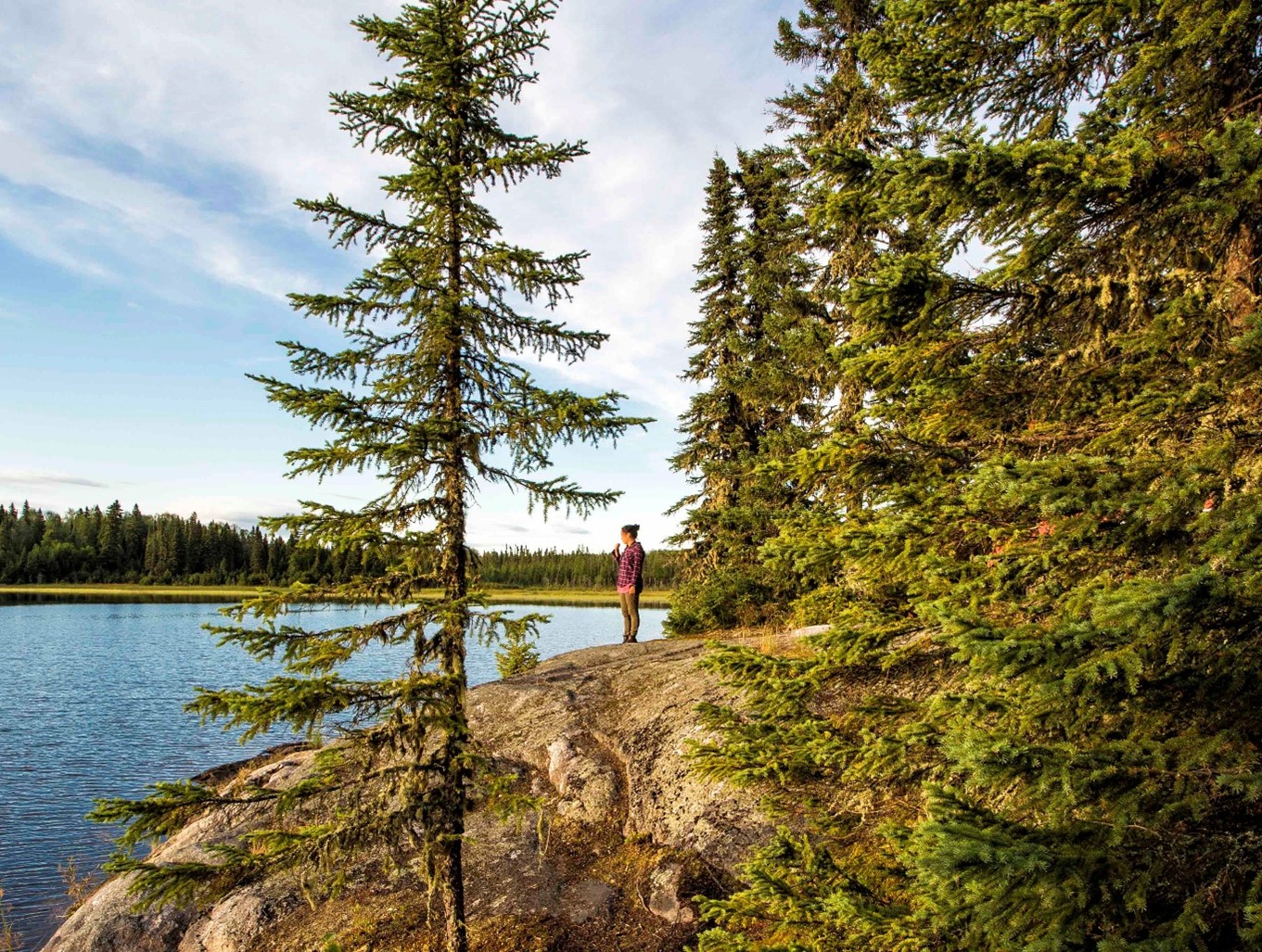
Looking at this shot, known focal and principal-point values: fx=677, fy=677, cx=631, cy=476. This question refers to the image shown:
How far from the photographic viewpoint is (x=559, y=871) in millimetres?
8500

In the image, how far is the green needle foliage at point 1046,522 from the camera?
2811mm

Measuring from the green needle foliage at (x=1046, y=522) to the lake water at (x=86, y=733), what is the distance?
333cm

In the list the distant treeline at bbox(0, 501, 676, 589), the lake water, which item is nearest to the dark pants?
the lake water

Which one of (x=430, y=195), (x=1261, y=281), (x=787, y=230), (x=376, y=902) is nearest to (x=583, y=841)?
(x=376, y=902)

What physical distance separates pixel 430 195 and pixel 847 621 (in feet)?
19.7

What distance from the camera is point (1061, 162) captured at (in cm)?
314

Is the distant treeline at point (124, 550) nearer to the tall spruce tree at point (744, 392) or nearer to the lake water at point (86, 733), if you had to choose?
the lake water at point (86, 733)

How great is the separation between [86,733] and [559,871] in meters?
18.8

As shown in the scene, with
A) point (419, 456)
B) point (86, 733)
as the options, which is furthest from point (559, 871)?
point (86, 733)

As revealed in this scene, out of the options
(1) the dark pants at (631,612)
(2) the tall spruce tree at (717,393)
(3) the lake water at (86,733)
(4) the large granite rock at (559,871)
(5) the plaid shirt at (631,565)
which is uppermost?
(2) the tall spruce tree at (717,393)

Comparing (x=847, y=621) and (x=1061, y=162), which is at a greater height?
(x=1061, y=162)

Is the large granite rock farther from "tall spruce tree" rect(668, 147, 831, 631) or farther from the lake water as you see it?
"tall spruce tree" rect(668, 147, 831, 631)

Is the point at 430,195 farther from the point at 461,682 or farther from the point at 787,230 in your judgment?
the point at 787,230

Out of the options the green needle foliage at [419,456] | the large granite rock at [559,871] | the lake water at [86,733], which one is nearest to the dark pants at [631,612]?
the lake water at [86,733]
